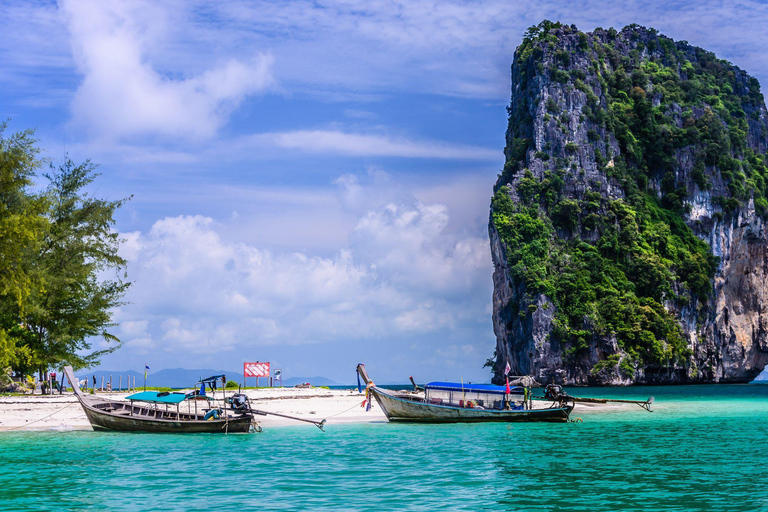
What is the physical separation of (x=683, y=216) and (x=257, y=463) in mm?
110590

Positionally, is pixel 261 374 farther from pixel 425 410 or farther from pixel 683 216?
pixel 683 216

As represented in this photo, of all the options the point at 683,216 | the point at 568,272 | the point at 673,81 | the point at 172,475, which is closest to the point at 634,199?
the point at 683,216

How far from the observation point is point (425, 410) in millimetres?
37469

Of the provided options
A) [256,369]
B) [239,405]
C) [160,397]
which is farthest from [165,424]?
[256,369]

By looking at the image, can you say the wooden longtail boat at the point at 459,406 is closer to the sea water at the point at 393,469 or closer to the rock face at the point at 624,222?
the sea water at the point at 393,469

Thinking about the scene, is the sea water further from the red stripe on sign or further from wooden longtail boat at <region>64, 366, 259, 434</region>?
the red stripe on sign

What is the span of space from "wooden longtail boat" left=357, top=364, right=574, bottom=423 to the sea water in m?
2.22

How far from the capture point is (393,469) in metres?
22.4

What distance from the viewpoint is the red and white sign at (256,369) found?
62.4m

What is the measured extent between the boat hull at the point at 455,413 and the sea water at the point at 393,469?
2088 mm

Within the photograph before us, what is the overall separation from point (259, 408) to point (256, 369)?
21.5 meters

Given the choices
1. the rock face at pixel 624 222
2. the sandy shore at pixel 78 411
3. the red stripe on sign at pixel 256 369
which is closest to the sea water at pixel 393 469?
the sandy shore at pixel 78 411

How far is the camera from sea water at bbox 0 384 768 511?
17578 millimetres

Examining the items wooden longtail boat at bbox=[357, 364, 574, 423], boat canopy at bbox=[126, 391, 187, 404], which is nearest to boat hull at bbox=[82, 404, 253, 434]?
boat canopy at bbox=[126, 391, 187, 404]
